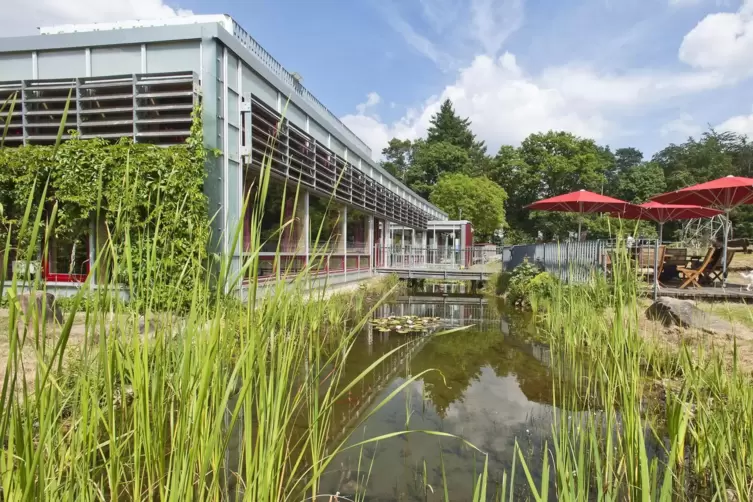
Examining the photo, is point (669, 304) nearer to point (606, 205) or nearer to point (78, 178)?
point (606, 205)

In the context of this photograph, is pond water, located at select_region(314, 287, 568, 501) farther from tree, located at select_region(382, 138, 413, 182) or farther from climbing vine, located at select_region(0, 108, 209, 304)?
tree, located at select_region(382, 138, 413, 182)

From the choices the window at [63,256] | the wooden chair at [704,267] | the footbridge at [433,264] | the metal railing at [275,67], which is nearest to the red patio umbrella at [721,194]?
the wooden chair at [704,267]

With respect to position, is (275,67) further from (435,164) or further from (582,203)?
(435,164)

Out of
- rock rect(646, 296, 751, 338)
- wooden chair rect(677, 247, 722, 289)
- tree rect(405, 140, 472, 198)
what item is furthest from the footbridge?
tree rect(405, 140, 472, 198)

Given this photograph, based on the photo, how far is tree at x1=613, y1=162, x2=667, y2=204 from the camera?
37.2m

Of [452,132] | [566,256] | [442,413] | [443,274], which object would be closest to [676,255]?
[566,256]

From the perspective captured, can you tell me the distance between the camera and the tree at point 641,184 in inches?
1463

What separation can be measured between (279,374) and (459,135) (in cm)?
4993

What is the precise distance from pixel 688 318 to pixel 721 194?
12.9 ft

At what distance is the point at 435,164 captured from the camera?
41656 millimetres

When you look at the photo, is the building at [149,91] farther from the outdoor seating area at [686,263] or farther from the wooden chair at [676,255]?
the wooden chair at [676,255]

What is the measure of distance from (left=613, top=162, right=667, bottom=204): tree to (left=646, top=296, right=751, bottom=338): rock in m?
36.6

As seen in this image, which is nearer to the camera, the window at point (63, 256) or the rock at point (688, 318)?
the rock at point (688, 318)

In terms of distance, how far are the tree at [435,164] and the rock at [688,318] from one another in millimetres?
36346
